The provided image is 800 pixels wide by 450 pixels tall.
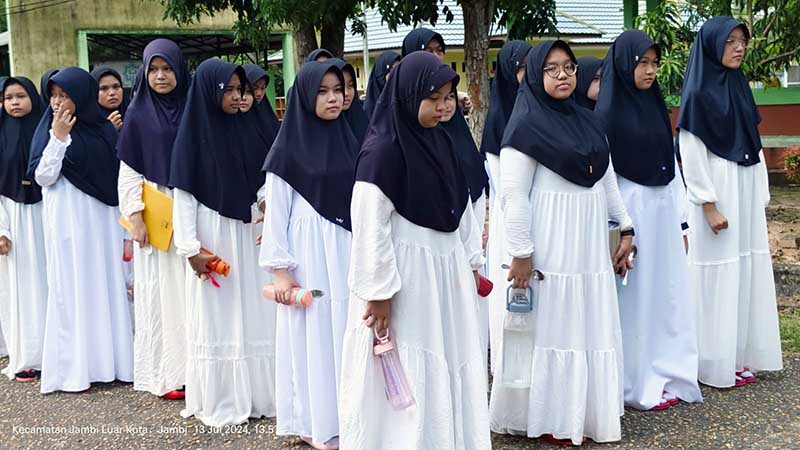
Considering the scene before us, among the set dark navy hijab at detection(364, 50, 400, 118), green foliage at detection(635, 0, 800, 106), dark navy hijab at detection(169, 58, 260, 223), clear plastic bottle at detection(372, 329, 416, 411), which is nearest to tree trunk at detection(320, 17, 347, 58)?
green foliage at detection(635, 0, 800, 106)

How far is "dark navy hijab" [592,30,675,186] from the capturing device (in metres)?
4.68

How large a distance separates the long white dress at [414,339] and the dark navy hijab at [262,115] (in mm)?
1840

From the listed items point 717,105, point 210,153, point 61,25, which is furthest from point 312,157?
point 61,25

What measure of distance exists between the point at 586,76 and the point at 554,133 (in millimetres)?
1302

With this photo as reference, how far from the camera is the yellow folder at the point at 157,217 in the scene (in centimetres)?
497

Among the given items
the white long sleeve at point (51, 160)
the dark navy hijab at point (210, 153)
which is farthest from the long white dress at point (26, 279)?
the dark navy hijab at point (210, 153)

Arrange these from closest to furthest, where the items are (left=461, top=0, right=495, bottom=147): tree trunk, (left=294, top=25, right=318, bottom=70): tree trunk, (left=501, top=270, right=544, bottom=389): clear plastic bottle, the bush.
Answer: (left=501, top=270, right=544, bottom=389): clear plastic bottle < (left=461, top=0, right=495, bottom=147): tree trunk < (left=294, top=25, right=318, bottom=70): tree trunk < the bush

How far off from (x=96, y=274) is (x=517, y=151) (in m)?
3.00

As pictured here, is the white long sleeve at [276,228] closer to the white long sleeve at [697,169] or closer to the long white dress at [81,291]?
the long white dress at [81,291]

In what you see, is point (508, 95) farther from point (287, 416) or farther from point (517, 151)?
point (287, 416)

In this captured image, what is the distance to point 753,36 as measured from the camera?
9.28m

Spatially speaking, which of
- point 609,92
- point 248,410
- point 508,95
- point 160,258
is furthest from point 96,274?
point 609,92

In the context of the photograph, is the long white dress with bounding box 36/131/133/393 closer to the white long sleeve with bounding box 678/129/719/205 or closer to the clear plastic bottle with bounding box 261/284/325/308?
the clear plastic bottle with bounding box 261/284/325/308

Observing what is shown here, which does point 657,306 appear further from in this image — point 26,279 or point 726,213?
point 26,279
